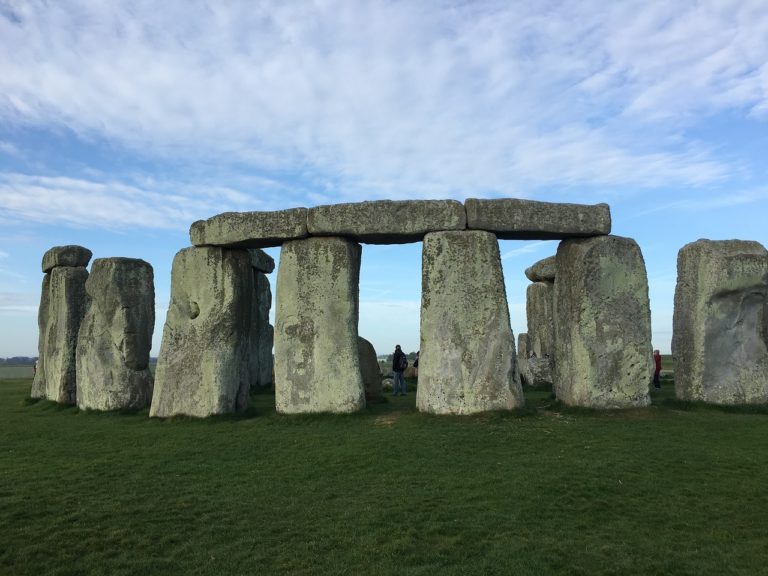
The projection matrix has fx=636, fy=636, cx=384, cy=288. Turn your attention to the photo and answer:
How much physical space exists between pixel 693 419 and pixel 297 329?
282 inches

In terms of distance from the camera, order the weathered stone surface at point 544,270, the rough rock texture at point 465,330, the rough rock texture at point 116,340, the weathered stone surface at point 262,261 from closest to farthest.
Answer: the rough rock texture at point 465,330 → the rough rock texture at point 116,340 → the weathered stone surface at point 262,261 → the weathered stone surface at point 544,270

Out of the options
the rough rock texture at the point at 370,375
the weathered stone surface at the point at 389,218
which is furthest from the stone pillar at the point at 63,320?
the weathered stone surface at the point at 389,218

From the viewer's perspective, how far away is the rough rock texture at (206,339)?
12.2 meters

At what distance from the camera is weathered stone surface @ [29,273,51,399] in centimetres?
1636

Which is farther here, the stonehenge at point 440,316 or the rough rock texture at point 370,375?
the rough rock texture at point 370,375

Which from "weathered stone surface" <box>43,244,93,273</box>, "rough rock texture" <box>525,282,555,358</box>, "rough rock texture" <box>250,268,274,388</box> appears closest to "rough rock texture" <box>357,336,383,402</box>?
"rough rock texture" <box>250,268,274,388</box>

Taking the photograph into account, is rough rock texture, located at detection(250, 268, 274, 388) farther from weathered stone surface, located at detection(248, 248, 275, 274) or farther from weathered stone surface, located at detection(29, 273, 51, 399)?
weathered stone surface, located at detection(29, 273, 51, 399)

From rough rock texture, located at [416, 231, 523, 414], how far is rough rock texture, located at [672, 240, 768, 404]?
397 cm

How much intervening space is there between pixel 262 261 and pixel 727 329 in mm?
12068

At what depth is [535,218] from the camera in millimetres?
11672

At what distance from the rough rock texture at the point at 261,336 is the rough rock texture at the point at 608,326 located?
9.63 metres

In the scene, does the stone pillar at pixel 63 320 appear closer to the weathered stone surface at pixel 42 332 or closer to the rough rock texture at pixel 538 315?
the weathered stone surface at pixel 42 332

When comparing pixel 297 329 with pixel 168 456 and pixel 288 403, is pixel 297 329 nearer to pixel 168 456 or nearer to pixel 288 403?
pixel 288 403

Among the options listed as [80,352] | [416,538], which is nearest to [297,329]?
[80,352]
